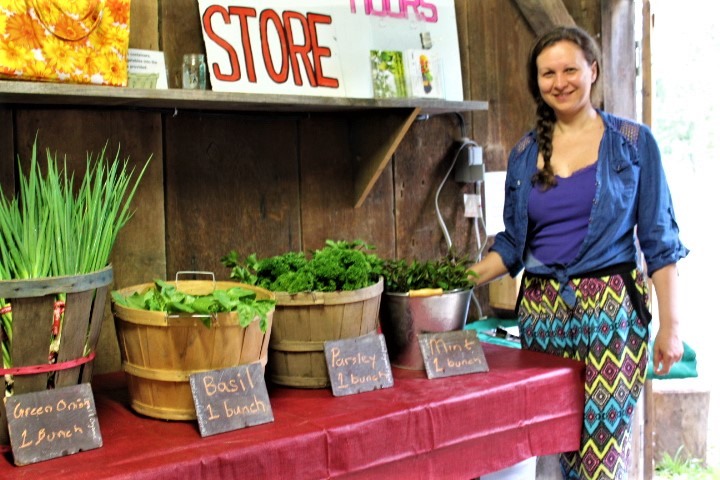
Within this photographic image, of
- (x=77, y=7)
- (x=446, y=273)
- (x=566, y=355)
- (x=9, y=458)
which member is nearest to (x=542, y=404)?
(x=566, y=355)

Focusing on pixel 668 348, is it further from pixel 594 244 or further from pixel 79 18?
pixel 79 18

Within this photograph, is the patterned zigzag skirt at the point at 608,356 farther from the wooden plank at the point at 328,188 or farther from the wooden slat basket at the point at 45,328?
the wooden slat basket at the point at 45,328

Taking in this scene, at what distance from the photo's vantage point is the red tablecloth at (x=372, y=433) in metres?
1.45

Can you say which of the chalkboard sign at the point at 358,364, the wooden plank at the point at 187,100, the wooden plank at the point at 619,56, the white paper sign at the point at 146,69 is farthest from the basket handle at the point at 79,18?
the wooden plank at the point at 619,56

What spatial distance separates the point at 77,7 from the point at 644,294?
1539 millimetres

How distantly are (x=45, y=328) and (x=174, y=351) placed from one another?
0.24 metres

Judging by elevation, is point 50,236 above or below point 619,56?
below

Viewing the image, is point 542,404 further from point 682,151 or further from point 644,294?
point 682,151

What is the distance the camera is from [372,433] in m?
1.66

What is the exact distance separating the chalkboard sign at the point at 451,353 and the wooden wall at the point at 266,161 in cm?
67

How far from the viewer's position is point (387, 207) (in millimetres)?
2707

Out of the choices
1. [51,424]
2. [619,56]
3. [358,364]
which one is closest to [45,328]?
[51,424]

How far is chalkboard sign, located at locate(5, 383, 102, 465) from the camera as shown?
1410mm

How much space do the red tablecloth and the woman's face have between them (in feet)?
2.23
